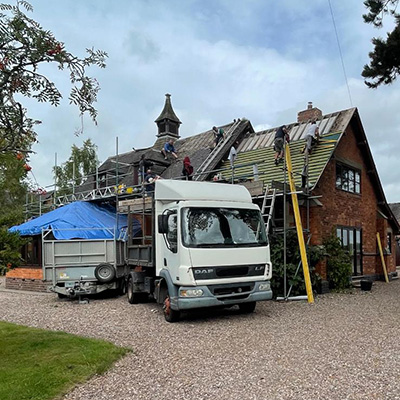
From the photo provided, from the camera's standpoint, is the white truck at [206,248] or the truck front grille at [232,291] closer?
the white truck at [206,248]

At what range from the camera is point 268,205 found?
13.6 metres

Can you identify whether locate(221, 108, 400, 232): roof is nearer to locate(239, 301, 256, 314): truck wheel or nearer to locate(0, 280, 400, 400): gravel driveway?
locate(239, 301, 256, 314): truck wheel

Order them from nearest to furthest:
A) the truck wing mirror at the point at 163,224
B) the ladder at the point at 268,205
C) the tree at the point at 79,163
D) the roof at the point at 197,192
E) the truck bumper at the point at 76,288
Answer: the truck wing mirror at the point at 163,224 → the roof at the point at 197,192 → the ladder at the point at 268,205 → the truck bumper at the point at 76,288 → the tree at the point at 79,163

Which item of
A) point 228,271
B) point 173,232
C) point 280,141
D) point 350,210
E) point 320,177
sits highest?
point 280,141

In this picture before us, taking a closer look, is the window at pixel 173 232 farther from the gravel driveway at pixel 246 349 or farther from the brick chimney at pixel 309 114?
the brick chimney at pixel 309 114

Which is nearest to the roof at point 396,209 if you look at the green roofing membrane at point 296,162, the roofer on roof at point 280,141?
the green roofing membrane at point 296,162

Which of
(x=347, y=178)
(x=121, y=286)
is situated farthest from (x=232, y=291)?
(x=347, y=178)

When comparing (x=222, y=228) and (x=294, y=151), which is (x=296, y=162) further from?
(x=222, y=228)

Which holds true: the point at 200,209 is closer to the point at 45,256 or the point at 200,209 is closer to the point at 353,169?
the point at 45,256

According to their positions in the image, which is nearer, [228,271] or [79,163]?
[228,271]

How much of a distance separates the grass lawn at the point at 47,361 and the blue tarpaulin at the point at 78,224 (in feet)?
22.1

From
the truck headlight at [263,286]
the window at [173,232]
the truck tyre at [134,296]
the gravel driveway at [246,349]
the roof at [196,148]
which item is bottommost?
the gravel driveway at [246,349]

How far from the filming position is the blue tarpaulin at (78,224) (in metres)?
15.5

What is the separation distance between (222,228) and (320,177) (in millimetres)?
6542
